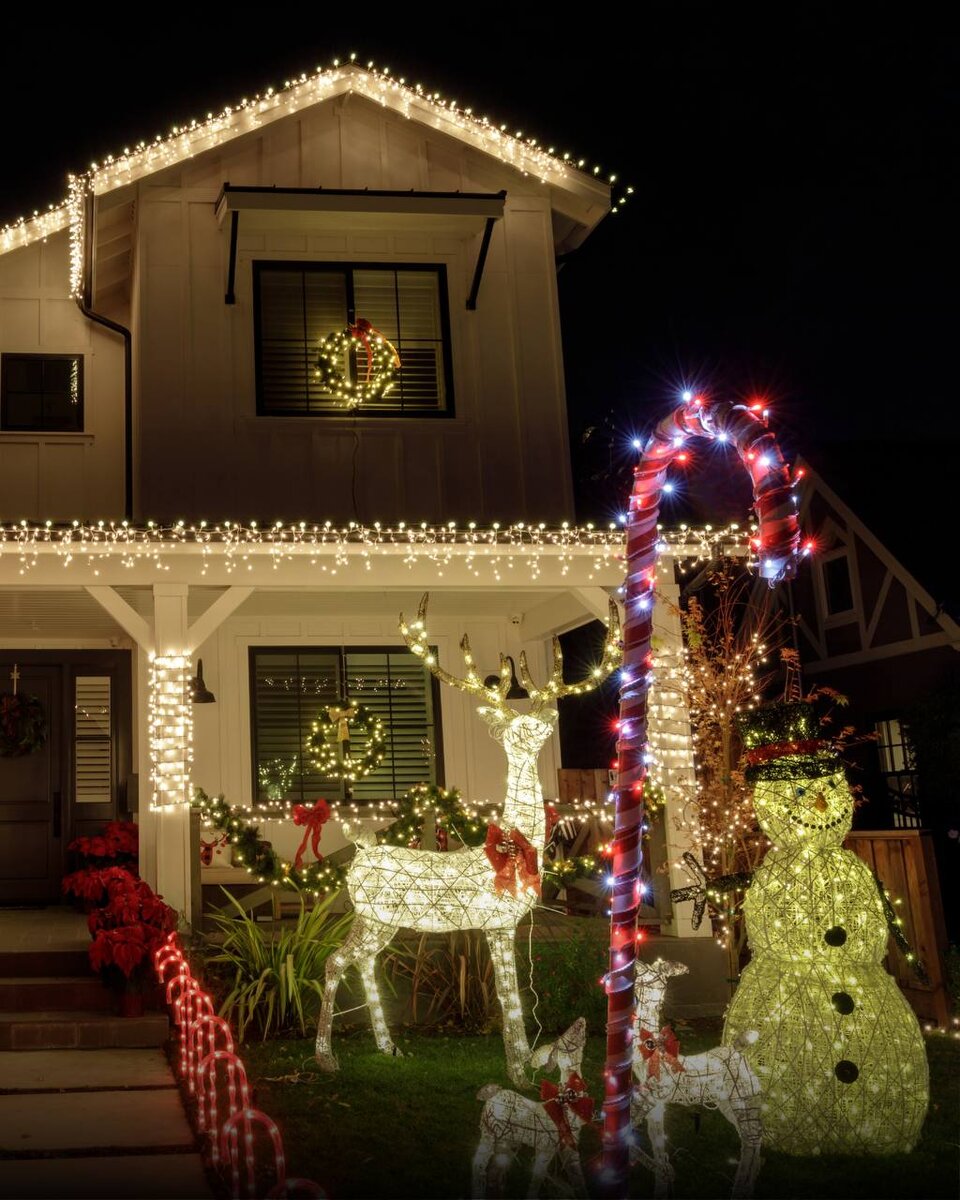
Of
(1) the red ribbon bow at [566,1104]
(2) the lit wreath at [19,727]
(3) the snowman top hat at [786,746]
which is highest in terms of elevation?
(2) the lit wreath at [19,727]

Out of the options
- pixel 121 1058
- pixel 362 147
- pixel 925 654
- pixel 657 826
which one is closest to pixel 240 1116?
pixel 121 1058

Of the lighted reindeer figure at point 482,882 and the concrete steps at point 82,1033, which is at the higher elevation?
the lighted reindeer figure at point 482,882

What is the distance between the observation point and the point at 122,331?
12.1 metres

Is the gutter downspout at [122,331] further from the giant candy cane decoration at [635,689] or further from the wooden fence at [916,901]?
the giant candy cane decoration at [635,689]

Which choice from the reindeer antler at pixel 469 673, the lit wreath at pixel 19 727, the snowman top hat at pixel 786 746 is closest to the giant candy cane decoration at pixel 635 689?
the snowman top hat at pixel 786 746

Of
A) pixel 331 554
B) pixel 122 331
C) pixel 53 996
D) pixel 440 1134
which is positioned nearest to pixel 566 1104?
pixel 440 1134

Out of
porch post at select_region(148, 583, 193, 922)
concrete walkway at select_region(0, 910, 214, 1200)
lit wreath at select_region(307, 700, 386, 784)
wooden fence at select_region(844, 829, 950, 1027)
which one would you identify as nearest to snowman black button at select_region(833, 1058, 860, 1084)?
concrete walkway at select_region(0, 910, 214, 1200)

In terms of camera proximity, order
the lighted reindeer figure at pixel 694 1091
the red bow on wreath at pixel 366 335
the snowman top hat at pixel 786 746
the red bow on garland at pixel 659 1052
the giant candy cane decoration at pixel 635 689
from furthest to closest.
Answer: the red bow on wreath at pixel 366 335, the snowman top hat at pixel 786 746, the red bow on garland at pixel 659 1052, the lighted reindeer figure at pixel 694 1091, the giant candy cane decoration at pixel 635 689

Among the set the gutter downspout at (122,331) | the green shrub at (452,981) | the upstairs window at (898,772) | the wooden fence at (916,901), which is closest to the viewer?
the green shrub at (452,981)

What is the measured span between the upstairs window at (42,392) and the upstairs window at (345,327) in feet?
6.64

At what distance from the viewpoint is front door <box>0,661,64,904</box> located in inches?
479

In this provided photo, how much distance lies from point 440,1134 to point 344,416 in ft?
22.8

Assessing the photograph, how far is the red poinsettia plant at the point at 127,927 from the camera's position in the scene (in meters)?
7.82

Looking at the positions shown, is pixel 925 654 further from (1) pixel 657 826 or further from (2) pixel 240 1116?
(2) pixel 240 1116
